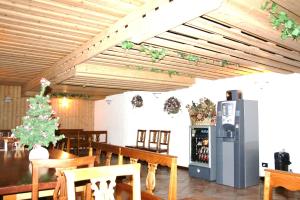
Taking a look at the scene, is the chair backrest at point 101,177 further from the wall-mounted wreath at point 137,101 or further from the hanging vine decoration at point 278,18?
the wall-mounted wreath at point 137,101

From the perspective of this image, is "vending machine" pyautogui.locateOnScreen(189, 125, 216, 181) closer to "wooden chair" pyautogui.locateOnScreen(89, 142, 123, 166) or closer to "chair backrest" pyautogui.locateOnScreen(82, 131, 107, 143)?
"wooden chair" pyautogui.locateOnScreen(89, 142, 123, 166)

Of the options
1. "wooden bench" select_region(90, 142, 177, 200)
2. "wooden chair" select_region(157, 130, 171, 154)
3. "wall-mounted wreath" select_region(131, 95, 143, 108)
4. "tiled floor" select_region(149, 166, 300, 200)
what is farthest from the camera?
"wall-mounted wreath" select_region(131, 95, 143, 108)

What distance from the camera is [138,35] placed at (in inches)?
128

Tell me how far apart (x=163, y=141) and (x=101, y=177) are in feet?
23.0

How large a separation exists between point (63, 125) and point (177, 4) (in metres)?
10.6

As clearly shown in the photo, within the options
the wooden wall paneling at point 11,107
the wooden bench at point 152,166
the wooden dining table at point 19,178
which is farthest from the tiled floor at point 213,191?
the wooden wall paneling at point 11,107

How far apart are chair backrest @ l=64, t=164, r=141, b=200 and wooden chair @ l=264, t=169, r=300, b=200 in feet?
3.14

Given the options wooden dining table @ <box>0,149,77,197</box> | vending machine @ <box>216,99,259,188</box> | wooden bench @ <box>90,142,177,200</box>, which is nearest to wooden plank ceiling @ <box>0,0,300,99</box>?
vending machine @ <box>216,99,259,188</box>

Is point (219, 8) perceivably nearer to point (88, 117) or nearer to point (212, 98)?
point (212, 98)

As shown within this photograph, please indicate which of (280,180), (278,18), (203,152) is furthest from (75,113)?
(280,180)

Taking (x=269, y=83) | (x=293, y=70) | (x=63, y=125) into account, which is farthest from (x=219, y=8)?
(x=63, y=125)

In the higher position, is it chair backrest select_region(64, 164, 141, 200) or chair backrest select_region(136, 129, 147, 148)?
chair backrest select_region(64, 164, 141, 200)

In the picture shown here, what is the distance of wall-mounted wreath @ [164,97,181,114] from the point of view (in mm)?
8414

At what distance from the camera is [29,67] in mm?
6441
